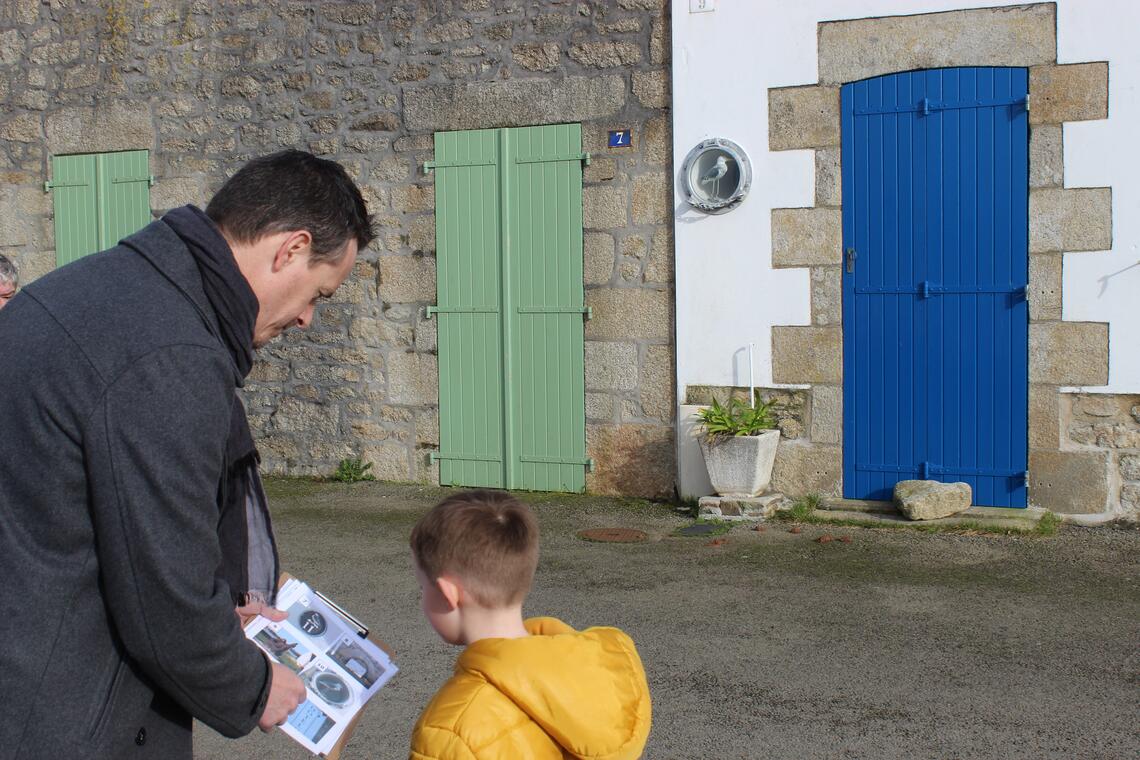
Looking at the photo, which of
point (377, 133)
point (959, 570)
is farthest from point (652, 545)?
point (377, 133)

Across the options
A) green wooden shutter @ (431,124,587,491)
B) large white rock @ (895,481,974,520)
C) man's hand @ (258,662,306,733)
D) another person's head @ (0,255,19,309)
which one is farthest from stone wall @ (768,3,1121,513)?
man's hand @ (258,662,306,733)

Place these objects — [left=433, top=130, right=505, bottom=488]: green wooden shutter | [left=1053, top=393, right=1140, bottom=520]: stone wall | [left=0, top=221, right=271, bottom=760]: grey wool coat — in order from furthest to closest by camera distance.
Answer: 1. [left=433, top=130, right=505, bottom=488]: green wooden shutter
2. [left=1053, top=393, right=1140, bottom=520]: stone wall
3. [left=0, top=221, right=271, bottom=760]: grey wool coat

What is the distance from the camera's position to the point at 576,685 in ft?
6.38

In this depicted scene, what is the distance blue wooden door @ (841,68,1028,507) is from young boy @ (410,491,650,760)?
513cm

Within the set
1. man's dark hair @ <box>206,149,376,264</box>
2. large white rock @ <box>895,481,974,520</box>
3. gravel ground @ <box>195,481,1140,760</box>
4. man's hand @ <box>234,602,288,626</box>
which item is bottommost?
gravel ground @ <box>195,481,1140,760</box>

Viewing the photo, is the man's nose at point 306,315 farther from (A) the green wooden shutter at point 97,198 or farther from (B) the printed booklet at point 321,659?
(A) the green wooden shutter at point 97,198

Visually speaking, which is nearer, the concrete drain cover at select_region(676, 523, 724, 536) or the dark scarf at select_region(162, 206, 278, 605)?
the dark scarf at select_region(162, 206, 278, 605)

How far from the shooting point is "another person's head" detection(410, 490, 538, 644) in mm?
2051

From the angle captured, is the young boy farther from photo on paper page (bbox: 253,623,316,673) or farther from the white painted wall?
the white painted wall

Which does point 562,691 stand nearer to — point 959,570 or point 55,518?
point 55,518

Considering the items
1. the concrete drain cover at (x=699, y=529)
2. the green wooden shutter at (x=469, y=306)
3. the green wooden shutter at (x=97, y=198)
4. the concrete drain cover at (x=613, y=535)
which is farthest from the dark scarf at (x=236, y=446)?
the green wooden shutter at (x=97, y=198)

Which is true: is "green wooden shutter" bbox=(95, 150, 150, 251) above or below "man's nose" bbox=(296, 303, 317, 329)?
above

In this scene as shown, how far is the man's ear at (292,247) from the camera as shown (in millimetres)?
1941

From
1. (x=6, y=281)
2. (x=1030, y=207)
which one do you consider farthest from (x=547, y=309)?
(x=6, y=281)
